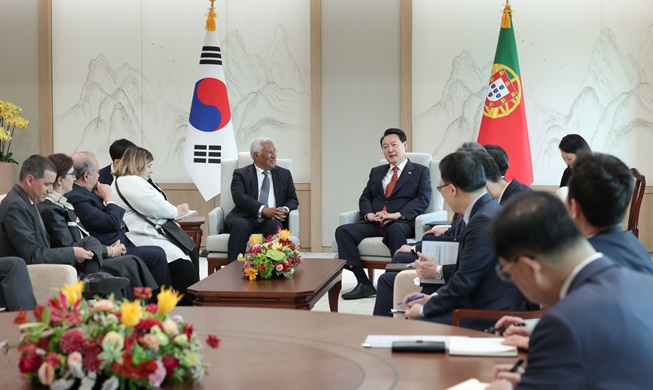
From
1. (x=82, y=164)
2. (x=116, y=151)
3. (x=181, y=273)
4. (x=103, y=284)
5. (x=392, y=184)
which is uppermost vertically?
(x=116, y=151)

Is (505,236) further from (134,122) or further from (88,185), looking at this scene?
(134,122)

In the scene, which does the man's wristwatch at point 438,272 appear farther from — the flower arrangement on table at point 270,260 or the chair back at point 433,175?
the chair back at point 433,175

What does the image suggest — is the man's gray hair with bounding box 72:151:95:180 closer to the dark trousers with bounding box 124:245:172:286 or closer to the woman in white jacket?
the woman in white jacket

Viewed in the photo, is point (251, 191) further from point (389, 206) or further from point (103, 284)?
point (103, 284)

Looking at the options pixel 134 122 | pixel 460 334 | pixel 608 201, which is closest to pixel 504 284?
pixel 460 334

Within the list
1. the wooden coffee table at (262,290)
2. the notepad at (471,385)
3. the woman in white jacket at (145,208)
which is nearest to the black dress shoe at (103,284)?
the wooden coffee table at (262,290)

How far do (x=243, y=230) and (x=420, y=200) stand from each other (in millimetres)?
1480

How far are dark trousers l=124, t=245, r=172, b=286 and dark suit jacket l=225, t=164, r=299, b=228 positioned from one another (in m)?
1.43

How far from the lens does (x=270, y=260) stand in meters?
5.33

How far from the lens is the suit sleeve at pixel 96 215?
5.84 m

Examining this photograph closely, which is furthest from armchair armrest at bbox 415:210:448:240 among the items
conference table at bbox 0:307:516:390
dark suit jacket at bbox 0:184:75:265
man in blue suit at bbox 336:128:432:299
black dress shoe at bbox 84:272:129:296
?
conference table at bbox 0:307:516:390

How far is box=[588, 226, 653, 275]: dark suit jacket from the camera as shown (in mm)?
2568

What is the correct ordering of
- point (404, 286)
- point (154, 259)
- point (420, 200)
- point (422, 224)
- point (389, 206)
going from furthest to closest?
point (389, 206) < point (420, 200) < point (422, 224) < point (154, 259) < point (404, 286)

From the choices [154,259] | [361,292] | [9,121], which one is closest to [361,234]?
[361,292]
